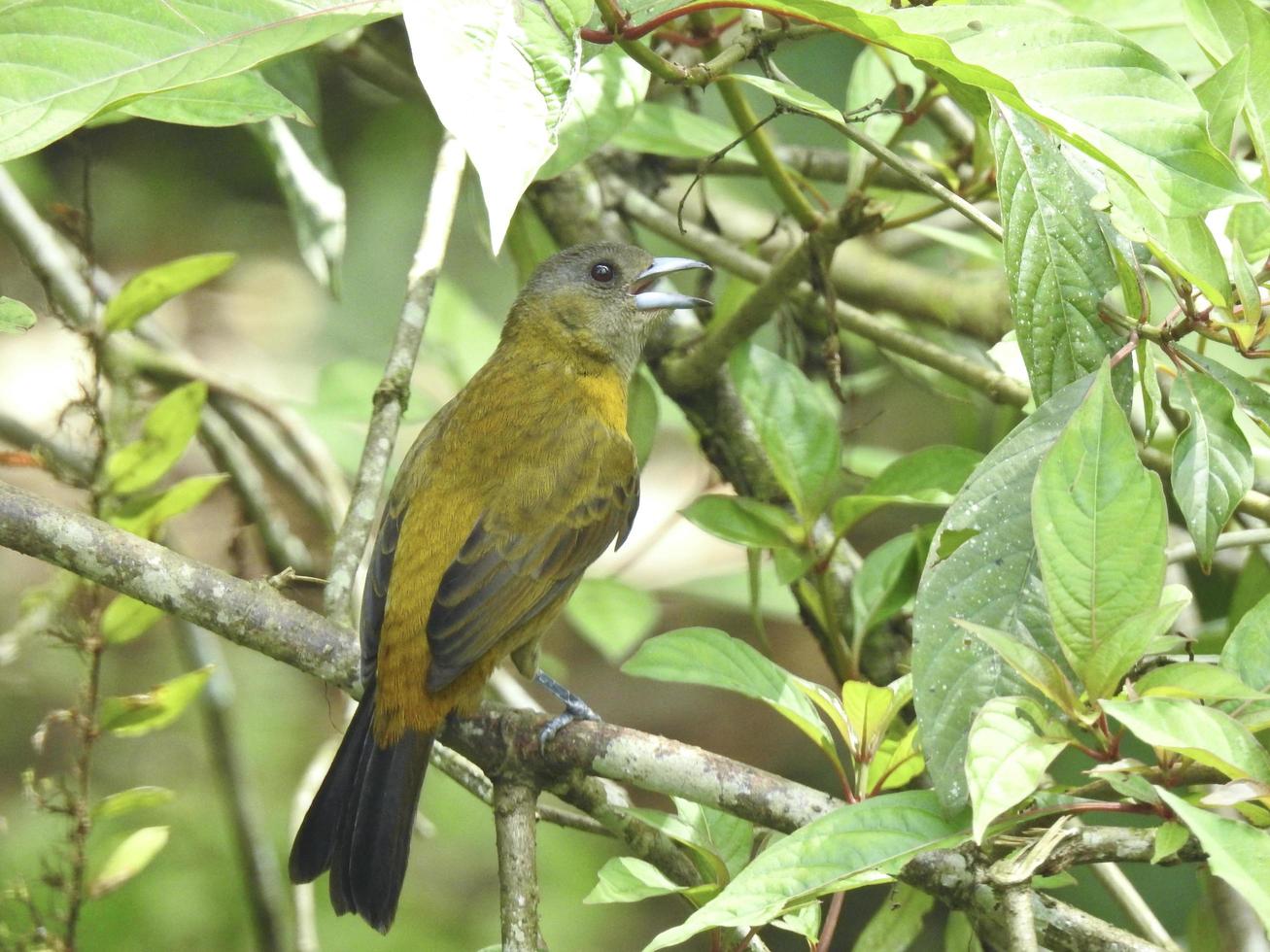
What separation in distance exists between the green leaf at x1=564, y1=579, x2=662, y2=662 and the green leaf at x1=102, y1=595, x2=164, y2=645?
1.29 meters

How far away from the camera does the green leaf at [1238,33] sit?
229 centimetres

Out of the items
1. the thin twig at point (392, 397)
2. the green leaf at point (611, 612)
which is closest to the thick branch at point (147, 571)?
the thin twig at point (392, 397)

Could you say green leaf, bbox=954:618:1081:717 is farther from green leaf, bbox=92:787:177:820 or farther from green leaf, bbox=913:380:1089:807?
green leaf, bbox=92:787:177:820

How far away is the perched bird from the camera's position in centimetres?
312

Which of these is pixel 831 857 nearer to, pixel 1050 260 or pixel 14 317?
pixel 1050 260

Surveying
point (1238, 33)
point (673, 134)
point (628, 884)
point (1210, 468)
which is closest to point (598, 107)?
point (673, 134)

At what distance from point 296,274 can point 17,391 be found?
73.0 inches

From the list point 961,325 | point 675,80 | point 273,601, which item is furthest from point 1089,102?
point 961,325

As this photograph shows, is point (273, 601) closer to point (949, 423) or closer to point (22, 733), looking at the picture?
Result: point (22, 733)

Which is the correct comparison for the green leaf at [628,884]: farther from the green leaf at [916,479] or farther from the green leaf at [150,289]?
the green leaf at [150,289]

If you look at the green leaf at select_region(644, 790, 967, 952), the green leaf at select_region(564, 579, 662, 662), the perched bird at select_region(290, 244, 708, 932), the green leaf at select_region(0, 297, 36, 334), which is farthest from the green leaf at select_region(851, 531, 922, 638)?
the green leaf at select_region(0, 297, 36, 334)

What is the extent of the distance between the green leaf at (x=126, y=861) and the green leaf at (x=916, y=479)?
1677mm

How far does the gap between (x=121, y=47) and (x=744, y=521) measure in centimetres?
169

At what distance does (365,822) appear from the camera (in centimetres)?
311
